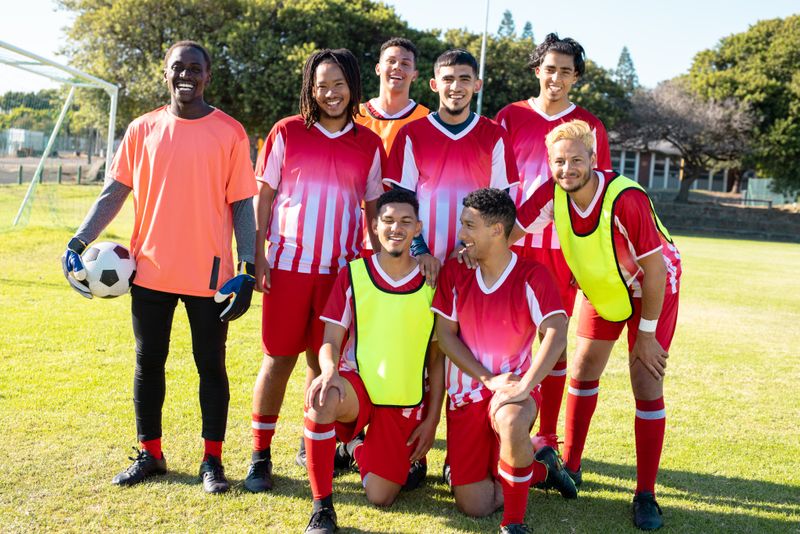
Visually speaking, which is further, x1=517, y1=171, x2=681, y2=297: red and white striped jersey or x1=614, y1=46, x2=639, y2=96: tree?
x1=614, y1=46, x2=639, y2=96: tree

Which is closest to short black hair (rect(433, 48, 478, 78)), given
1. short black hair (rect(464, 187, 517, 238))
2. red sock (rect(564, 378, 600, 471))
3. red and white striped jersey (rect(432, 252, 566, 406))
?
short black hair (rect(464, 187, 517, 238))

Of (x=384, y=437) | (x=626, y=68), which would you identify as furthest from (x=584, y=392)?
(x=626, y=68)

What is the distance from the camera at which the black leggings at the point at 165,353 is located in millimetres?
3619

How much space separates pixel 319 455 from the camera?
328 cm

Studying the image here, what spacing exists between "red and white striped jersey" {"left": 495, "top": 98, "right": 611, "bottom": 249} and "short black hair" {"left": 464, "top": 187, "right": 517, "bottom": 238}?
699 millimetres

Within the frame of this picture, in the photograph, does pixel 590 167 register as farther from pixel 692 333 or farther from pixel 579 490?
pixel 692 333

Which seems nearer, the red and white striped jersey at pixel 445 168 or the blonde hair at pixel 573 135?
the blonde hair at pixel 573 135

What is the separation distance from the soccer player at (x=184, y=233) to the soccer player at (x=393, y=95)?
1.01 m

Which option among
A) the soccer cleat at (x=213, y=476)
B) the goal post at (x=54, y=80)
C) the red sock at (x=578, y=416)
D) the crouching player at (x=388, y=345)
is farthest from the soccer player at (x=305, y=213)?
the goal post at (x=54, y=80)

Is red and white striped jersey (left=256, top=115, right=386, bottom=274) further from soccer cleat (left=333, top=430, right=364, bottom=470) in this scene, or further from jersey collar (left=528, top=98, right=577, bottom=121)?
jersey collar (left=528, top=98, right=577, bottom=121)

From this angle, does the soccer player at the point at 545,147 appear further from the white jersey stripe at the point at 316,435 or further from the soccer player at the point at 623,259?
the white jersey stripe at the point at 316,435

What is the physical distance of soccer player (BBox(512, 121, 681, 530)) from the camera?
343cm

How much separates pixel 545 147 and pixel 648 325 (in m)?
1.28

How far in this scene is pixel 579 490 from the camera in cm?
388
